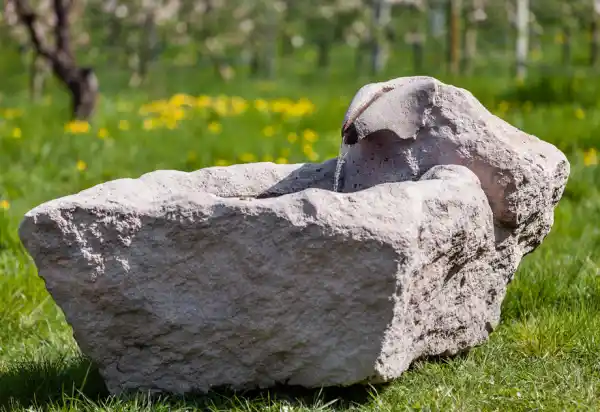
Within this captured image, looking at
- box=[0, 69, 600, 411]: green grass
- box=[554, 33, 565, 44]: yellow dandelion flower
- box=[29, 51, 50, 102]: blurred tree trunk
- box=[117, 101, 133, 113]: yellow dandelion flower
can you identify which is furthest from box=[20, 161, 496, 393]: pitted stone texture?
box=[554, 33, 565, 44]: yellow dandelion flower

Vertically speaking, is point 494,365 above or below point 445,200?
below

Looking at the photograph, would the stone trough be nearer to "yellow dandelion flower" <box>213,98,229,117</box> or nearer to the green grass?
the green grass

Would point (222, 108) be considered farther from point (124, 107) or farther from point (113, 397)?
point (113, 397)

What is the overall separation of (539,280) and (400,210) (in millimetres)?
1654

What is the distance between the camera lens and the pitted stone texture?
2615mm

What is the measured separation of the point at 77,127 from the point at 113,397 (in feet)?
19.2

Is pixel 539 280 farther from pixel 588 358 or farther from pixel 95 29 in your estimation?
pixel 95 29

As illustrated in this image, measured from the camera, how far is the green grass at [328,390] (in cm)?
293

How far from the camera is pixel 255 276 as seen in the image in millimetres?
2695

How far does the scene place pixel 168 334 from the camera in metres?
2.84

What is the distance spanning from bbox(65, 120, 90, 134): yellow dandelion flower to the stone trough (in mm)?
5320

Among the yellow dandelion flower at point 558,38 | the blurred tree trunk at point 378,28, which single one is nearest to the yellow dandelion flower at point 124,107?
the blurred tree trunk at point 378,28

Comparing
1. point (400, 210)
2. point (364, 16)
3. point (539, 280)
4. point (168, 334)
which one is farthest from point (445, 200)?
point (364, 16)

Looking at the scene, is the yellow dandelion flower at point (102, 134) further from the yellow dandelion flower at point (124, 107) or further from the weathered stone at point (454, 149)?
the weathered stone at point (454, 149)
